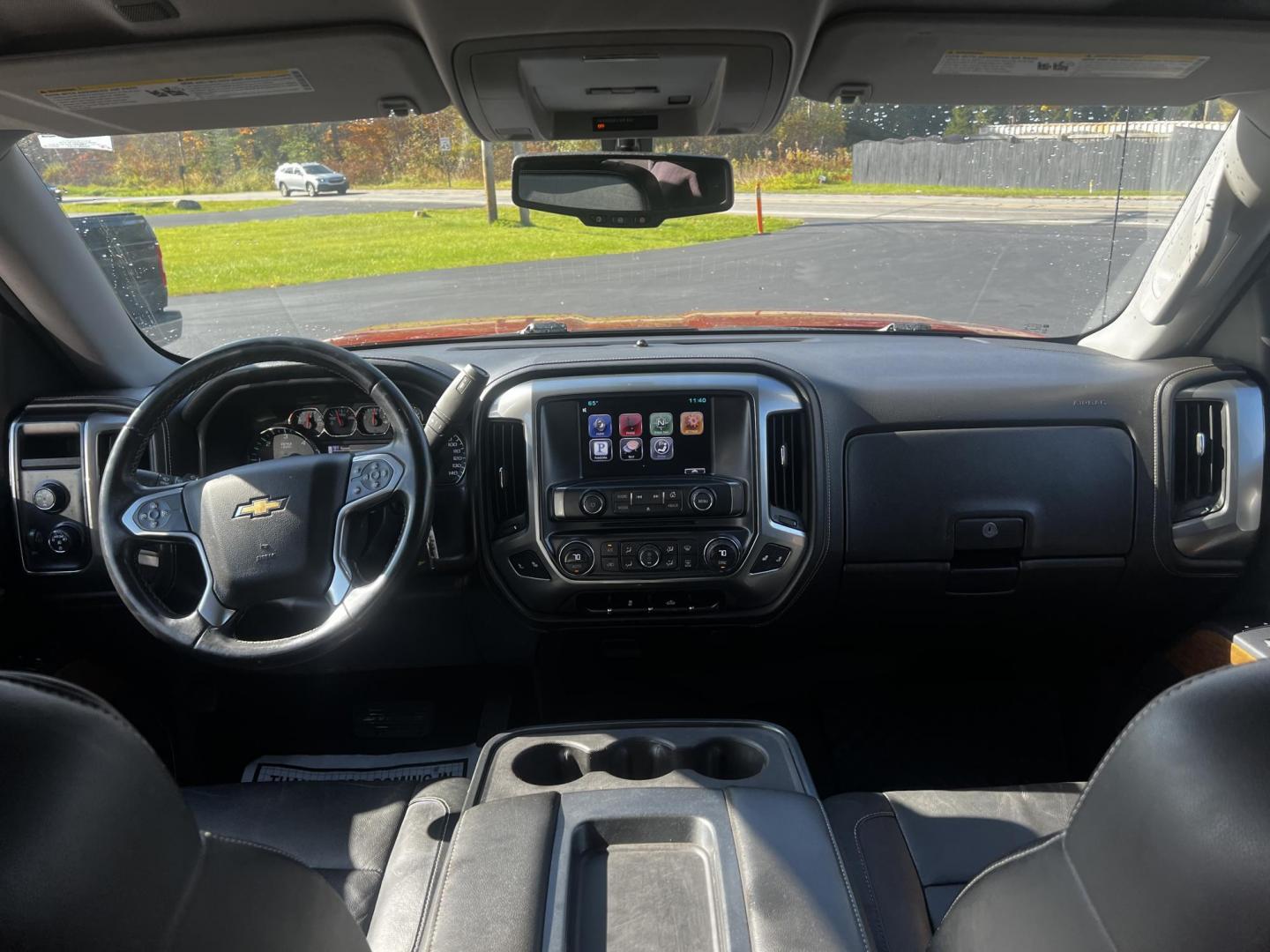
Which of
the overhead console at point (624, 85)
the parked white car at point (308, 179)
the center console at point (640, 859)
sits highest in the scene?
the overhead console at point (624, 85)

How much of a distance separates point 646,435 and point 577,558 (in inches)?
17.0

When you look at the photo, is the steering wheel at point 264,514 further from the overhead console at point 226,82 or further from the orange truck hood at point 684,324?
the orange truck hood at point 684,324

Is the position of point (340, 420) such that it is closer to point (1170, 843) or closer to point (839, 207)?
point (839, 207)

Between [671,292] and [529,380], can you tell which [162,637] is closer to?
[529,380]

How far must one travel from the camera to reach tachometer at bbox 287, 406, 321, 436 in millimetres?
3131

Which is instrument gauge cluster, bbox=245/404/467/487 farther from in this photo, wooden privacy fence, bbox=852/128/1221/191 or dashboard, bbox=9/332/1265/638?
wooden privacy fence, bbox=852/128/1221/191

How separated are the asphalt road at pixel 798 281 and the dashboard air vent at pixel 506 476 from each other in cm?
56

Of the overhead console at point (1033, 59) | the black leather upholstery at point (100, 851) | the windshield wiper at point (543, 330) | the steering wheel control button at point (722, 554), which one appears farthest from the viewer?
the windshield wiper at point (543, 330)

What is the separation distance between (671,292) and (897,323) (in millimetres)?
793

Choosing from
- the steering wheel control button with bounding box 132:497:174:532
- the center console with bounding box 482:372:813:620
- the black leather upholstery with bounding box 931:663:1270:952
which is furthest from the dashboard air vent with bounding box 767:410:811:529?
the black leather upholstery with bounding box 931:663:1270:952

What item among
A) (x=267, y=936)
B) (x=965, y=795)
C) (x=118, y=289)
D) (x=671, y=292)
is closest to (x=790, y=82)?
(x=671, y=292)

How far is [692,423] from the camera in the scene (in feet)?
10.1

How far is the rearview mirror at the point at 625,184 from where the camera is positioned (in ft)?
8.82

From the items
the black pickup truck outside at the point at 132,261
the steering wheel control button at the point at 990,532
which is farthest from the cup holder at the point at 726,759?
the black pickup truck outside at the point at 132,261
